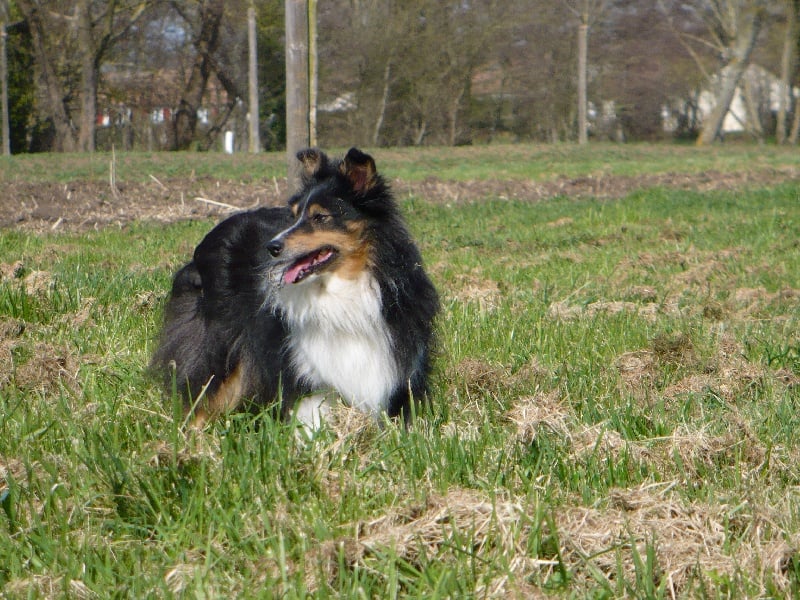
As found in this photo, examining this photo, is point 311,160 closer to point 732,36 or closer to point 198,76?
point 198,76

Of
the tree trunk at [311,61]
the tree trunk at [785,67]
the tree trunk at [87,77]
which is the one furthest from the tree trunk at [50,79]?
the tree trunk at [785,67]

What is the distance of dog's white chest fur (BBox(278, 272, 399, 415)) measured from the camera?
372cm

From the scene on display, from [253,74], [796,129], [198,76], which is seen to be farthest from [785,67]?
[198,76]

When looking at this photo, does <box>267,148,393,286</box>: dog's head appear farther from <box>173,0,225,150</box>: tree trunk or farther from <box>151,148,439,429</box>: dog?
<box>173,0,225,150</box>: tree trunk

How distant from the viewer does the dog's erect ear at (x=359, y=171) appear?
3.74 meters

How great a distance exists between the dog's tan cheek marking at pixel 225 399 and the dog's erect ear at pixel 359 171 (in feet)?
3.20

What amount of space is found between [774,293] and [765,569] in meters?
4.71

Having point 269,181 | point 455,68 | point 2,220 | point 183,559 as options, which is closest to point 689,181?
point 269,181

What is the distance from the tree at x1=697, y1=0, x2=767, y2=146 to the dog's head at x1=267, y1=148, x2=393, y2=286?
40.1 m

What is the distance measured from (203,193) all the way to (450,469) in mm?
11773

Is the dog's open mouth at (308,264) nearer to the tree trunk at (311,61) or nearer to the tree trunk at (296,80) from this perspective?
the tree trunk at (296,80)

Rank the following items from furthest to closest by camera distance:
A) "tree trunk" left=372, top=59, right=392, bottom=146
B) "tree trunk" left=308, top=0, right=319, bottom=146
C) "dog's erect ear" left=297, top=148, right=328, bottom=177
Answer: "tree trunk" left=372, top=59, right=392, bottom=146 < "tree trunk" left=308, top=0, right=319, bottom=146 < "dog's erect ear" left=297, top=148, right=328, bottom=177

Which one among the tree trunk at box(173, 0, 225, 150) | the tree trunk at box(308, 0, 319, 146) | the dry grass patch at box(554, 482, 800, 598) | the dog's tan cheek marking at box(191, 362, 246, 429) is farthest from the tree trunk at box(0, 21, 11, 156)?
the dry grass patch at box(554, 482, 800, 598)

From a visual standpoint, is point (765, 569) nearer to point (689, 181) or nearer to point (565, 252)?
point (565, 252)
